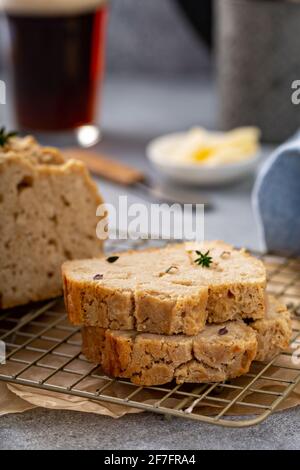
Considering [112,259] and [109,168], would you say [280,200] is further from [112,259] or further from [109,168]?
[109,168]

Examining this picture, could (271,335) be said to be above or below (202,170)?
below

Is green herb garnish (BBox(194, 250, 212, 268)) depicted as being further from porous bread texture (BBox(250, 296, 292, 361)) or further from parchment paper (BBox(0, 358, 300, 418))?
parchment paper (BBox(0, 358, 300, 418))

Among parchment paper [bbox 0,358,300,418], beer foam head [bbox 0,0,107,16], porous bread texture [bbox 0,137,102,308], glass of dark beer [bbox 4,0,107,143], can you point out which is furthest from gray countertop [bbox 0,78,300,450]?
beer foam head [bbox 0,0,107,16]

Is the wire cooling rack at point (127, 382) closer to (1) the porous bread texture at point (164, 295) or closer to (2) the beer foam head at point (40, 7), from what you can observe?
(1) the porous bread texture at point (164, 295)

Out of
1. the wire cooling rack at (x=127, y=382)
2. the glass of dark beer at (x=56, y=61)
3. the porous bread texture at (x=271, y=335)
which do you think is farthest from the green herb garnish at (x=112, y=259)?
the glass of dark beer at (x=56, y=61)

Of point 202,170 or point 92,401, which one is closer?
point 92,401

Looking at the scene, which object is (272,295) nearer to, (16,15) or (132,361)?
(132,361)

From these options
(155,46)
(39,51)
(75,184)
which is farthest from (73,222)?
(155,46)

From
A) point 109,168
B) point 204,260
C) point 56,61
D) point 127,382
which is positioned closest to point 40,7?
point 56,61
